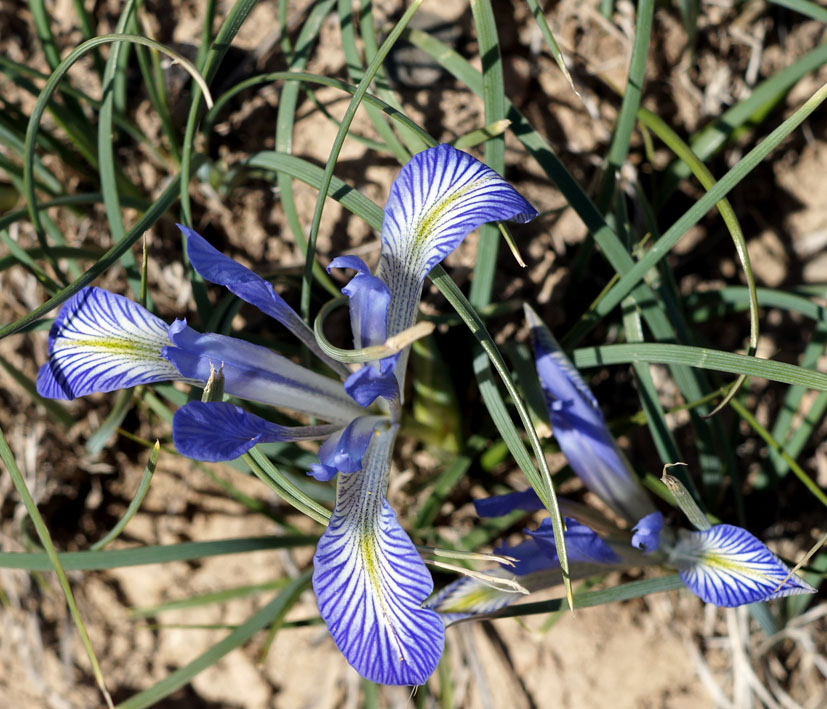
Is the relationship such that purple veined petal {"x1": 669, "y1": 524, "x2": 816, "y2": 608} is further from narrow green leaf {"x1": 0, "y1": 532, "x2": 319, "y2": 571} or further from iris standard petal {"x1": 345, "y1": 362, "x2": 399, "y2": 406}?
narrow green leaf {"x1": 0, "y1": 532, "x2": 319, "y2": 571}

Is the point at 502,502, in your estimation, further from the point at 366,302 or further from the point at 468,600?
the point at 366,302

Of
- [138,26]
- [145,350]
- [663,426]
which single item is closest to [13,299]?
[138,26]

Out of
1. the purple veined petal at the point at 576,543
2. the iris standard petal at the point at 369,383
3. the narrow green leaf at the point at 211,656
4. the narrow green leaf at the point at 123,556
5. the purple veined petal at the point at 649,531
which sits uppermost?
the iris standard petal at the point at 369,383

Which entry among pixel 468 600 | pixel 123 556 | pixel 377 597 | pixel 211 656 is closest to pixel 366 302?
pixel 377 597

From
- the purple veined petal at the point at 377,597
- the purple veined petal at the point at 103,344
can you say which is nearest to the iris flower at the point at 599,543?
the purple veined petal at the point at 377,597

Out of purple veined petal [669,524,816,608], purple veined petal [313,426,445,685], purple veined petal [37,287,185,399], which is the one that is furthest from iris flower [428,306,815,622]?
purple veined petal [37,287,185,399]

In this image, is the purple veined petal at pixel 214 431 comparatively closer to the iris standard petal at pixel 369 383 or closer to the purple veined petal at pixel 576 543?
the iris standard petal at pixel 369 383
